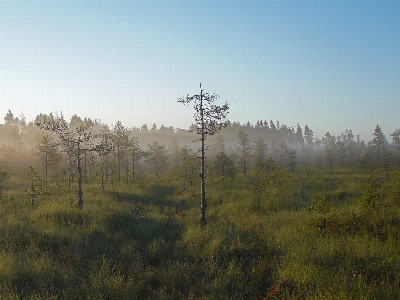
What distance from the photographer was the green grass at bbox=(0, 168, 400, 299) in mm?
5418

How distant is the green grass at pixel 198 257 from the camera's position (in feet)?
17.8

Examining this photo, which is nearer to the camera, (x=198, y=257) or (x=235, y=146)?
(x=198, y=257)

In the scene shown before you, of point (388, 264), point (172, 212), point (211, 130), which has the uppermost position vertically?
point (211, 130)

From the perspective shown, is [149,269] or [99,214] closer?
[149,269]

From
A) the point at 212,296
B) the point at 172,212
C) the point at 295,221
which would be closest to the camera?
the point at 212,296

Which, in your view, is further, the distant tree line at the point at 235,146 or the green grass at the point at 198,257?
the distant tree line at the point at 235,146

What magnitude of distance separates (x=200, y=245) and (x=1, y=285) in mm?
5220

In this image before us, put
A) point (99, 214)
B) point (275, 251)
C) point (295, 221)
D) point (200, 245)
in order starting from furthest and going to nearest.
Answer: point (99, 214) → point (295, 221) → point (200, 245) → point (275, 251)

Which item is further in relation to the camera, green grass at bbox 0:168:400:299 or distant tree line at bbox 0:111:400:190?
distant tree line at bbox 0:111:400:190

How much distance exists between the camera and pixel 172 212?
1528 cm

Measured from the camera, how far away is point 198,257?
7.52 metres

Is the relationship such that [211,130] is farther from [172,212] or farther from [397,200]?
[397,200]

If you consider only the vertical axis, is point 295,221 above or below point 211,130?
below

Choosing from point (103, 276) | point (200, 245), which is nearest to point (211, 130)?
point (200, 245)
